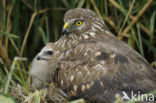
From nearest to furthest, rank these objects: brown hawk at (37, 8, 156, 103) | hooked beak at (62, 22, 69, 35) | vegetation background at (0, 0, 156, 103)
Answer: brown hawk at (37, 8, 156, 103)
hooked beak at (62, 22, 69, 35)
vegetation background at (0, 0, 156, 103)

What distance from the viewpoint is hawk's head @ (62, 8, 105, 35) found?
12.0 feet

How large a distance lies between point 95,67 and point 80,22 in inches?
26.5

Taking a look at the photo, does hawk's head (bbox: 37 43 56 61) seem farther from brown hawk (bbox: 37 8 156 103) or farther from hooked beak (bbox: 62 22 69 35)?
hooked beak (bbox: 62 22 69 35)

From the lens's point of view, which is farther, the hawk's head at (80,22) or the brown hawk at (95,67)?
the hawk's head at (80,22)

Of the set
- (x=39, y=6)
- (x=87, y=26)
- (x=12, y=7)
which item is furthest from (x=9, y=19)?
(x=87, y=26)

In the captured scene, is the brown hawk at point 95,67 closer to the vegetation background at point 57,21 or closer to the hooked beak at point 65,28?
the hooked beak at point 65,28

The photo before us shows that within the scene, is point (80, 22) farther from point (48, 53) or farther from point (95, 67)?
point (95, 67)

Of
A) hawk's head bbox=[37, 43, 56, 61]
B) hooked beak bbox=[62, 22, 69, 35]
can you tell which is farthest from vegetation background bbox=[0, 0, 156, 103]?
hooked beak bbox=[62, 22, 69, 35]

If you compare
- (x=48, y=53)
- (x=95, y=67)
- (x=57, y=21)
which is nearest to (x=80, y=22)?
(x=48, y=53)

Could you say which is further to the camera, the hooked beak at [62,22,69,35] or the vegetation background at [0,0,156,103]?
the vegetation background at [0,0,156,103]

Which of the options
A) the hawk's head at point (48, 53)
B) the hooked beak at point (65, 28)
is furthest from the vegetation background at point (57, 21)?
the hooked beak at point (65, 28)

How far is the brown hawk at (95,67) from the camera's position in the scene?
10.2ft


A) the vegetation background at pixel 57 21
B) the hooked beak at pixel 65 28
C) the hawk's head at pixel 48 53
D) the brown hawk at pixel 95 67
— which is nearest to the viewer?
the brown hawk at pixel 95 67

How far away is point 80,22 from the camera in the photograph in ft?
12.2
